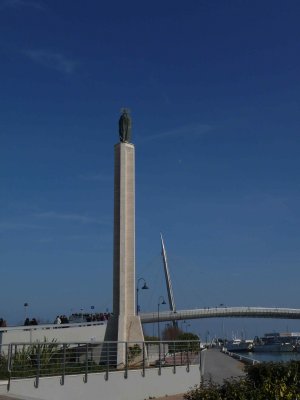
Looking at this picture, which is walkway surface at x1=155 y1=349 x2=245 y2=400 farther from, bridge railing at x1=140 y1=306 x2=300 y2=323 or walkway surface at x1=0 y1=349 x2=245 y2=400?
bridge railing at x1=140 y1=306 x2=300 y2=323

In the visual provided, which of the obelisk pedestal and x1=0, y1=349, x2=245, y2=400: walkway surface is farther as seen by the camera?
the obelisk pedestal

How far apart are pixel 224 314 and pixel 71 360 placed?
8738 centimetres

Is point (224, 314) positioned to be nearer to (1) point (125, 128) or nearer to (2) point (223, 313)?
(2) point (223, 313)

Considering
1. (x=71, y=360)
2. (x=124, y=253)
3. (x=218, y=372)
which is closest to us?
(x=71, y=360)

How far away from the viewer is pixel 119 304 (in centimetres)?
3027

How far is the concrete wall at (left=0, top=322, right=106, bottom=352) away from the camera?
70.4 ft

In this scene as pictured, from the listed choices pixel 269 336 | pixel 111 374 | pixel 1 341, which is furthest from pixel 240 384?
pixel 269 336

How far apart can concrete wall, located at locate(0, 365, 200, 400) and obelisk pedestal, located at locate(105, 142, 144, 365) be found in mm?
8382

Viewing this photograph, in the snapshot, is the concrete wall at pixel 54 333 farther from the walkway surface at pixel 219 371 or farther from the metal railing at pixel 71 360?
the walkway surface at pixel 219 371

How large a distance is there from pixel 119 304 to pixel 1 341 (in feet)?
33.1

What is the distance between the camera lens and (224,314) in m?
103

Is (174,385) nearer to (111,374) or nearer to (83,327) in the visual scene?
(111,374)

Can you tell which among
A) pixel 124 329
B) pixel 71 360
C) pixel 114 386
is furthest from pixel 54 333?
pixel 114 386

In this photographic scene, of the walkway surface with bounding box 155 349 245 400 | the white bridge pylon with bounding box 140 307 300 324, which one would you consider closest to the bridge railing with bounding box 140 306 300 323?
the white bridge pylon with bounding box 140 307 300 324
